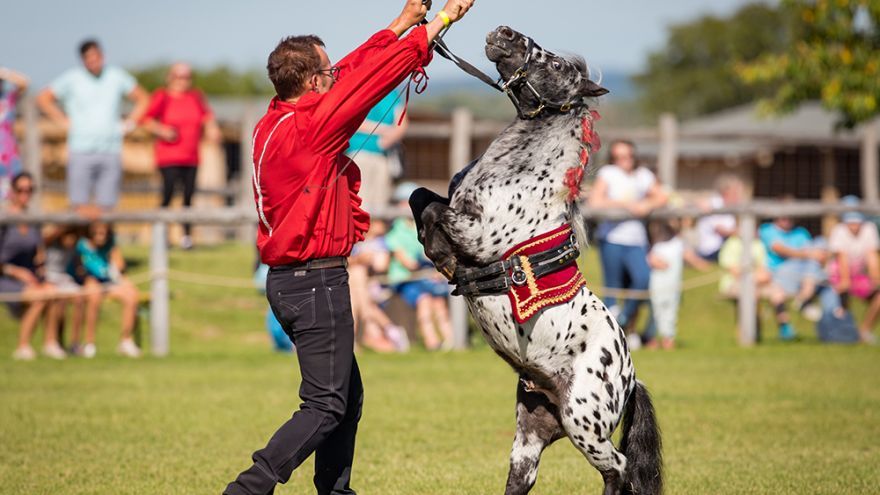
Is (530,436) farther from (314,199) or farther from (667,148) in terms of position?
(667,148)

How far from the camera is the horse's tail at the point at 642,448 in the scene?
16.7ft

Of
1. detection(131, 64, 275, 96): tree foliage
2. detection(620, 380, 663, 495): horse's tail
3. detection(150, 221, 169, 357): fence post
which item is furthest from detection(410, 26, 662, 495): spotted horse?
detection(131, 64, 275, 96): tree foliage

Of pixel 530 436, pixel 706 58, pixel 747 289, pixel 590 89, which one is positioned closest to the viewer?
pixel 590 89

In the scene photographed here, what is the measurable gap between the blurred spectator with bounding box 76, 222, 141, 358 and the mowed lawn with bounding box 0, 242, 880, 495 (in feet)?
1.07

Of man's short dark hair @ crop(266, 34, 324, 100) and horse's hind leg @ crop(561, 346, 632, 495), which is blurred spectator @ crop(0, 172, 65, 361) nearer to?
man's short dark hair @ crop(266, 34, 324, 100)

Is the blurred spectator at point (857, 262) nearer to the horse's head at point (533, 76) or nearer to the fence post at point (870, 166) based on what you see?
the fence post at point (870, 166)

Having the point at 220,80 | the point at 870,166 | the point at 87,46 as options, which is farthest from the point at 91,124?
the point at 220,80

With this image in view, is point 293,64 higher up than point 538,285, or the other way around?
point 293,64

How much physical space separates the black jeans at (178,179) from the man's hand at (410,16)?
9.35 m

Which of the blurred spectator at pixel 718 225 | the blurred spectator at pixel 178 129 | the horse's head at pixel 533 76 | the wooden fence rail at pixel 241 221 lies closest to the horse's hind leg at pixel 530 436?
the horse's head at pixel 533 76

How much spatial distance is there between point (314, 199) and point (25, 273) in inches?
329

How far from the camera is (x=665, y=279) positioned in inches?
515

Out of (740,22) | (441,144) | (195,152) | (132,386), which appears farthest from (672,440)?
(740,22)

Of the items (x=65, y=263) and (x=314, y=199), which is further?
(x=65, y=263)
